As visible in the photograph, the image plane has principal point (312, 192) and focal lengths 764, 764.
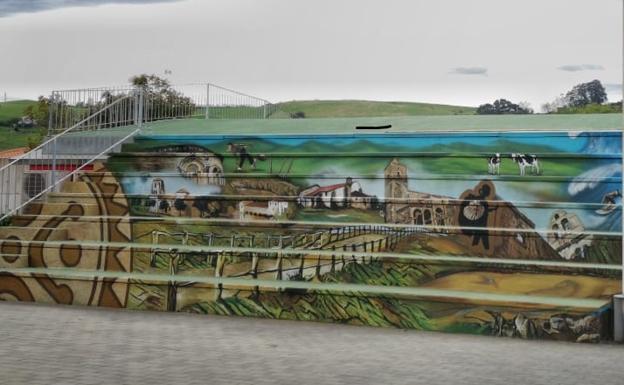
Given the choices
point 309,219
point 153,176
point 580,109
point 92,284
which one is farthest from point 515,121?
point 580,109

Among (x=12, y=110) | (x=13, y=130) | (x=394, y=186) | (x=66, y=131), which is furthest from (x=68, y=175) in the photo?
(x=12, y=110)

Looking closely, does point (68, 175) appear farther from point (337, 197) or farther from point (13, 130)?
point (13, 130)

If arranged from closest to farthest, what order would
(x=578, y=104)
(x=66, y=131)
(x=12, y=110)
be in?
(x=66, y=131)
(x=578, y=104)
(x=12, y=110)

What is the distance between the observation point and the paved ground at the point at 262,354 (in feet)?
24.7

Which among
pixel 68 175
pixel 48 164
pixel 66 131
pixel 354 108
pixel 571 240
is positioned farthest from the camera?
pixel 354 108

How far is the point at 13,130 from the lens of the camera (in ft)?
195

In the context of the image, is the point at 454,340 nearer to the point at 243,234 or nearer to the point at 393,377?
the point at 393,377

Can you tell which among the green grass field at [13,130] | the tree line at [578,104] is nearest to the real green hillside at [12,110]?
the green grass field at [13,130]

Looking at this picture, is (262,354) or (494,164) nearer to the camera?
(262,354)

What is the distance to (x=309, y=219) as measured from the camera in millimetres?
13375

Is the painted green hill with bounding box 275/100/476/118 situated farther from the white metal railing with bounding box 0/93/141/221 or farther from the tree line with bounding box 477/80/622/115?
the white metal railing with bounding box 0/93/141/221

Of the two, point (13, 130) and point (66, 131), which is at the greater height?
point (13, 130)

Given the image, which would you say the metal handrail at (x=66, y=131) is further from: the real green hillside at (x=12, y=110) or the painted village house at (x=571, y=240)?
the real green hillside at (x=12, y=110)

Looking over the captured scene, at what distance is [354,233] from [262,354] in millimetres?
4394
